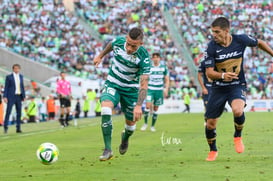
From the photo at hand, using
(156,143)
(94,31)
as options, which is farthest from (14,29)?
(156,143)

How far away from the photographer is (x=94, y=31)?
50031mm

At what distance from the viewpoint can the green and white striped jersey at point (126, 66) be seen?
12156 mm

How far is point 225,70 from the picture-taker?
11781mm

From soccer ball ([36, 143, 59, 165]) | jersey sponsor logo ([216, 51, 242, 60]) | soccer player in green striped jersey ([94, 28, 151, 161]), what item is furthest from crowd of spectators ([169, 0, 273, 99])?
Answer: soccer ball ([36, 143, 59, 165])

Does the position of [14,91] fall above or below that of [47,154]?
above

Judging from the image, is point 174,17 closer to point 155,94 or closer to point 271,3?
point 271,3

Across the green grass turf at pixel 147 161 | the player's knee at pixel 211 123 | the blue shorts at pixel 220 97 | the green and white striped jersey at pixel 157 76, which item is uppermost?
the green and white striped jersey at pixel 157 76

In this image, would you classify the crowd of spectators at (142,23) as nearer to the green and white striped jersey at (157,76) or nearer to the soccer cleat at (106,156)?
the green and white striped jersey at (157,76)

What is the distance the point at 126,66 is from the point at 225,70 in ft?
6.11

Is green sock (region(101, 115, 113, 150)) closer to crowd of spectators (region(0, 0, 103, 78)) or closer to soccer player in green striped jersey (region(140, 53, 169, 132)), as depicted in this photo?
soccer player in green striped jersey (region(140, 53, 169, 132))

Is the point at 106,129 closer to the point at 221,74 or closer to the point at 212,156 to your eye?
the point at 212,156

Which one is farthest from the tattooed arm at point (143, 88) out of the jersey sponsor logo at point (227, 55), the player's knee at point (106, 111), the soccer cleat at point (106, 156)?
the jersey sponsor logo at point (227, 55)

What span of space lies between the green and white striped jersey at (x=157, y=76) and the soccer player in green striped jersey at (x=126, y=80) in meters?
10.1

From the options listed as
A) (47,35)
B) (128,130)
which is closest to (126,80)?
(128,130)
